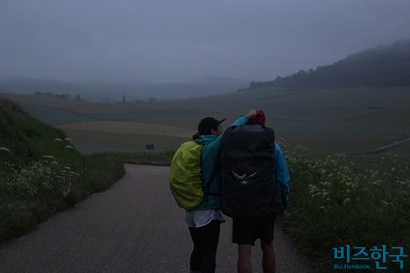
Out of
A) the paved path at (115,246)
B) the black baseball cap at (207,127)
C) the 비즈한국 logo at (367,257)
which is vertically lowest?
the paved path at (115,246)

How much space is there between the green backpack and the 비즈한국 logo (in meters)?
1.82

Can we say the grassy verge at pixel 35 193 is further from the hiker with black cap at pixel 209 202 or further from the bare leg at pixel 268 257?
Answer: the bare leg at pixel 268 257

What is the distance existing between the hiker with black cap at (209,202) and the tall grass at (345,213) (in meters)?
1.59

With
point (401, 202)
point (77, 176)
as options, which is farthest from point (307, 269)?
point (77, 176)

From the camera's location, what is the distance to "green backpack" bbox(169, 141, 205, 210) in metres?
5.00

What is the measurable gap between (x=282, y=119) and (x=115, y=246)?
31.8 metres

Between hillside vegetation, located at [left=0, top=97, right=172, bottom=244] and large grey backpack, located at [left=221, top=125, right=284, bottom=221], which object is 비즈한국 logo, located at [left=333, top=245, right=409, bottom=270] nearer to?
large grey backpack, located at [left=221, top=125, right=284, bottom=221]

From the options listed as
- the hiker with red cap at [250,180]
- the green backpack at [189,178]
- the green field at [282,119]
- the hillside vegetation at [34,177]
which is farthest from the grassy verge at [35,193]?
the green field at [282,119]

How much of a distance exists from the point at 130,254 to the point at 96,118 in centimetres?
4318

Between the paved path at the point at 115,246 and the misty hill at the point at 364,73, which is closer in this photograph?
the paved path at the point at 115,246

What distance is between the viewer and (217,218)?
16.6ft

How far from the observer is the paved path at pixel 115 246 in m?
6.59

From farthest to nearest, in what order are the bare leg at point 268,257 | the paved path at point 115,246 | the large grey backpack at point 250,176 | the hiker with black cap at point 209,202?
the paved path at point 115,246
the bare leg at point 268,257
the hiker with black cap at point 209,202
the large grey backpack at point 250,176

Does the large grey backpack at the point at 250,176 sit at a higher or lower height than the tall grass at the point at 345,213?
higher
